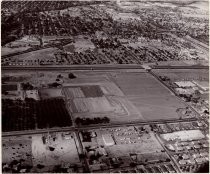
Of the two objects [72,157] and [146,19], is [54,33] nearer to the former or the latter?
[146,19]

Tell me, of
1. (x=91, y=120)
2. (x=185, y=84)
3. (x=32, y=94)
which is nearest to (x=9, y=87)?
(x=32, y=94)

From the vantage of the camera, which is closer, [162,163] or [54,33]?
[162,163]

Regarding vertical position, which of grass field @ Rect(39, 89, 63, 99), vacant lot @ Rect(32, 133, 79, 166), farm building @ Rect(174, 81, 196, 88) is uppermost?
grass field @ Rect(39, 89, 63, 99)

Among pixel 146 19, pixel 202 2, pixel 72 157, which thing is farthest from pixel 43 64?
pixel 202 2

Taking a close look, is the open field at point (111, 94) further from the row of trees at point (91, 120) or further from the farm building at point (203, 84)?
the farm building at point (203, 84)

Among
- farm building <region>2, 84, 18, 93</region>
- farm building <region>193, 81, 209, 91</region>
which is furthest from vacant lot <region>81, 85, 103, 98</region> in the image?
farm building <region>193, 81, 209, 91</region>

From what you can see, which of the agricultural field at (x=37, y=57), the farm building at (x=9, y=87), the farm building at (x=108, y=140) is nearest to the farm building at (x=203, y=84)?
the farm building at (x=108, y=140)

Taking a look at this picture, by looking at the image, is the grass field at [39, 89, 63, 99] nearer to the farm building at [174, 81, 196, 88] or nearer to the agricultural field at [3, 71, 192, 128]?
the agricultural field at [3, 71, 192, 128]
